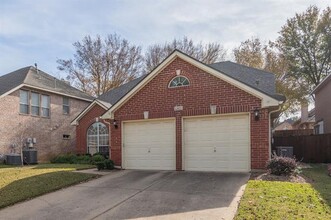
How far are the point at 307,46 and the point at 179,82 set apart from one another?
2332 centimetres

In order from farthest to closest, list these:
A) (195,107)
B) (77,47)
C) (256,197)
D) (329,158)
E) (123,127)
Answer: (77,47)
(329,158)
(123,127)
(195,107)
(256,197)

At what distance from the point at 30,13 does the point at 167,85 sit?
5.93m

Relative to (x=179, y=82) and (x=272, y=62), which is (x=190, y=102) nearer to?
(x=179, y=82)

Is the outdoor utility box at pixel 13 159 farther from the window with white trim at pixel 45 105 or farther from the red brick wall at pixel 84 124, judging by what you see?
the window with white trim at pixel 45 105

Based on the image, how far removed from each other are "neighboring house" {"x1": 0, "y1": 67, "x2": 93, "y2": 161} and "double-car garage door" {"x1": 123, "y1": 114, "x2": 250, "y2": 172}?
383 inches

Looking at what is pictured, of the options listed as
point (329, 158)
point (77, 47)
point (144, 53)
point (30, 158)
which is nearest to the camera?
point (329, 158)

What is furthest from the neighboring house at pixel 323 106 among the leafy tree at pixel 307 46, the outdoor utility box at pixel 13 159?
the outdoor utility box at pixel 13 159

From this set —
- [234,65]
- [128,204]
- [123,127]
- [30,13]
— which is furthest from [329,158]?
[30,13]

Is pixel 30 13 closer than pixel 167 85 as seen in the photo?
Yes

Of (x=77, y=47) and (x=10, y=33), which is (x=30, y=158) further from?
(x=77, y=47)

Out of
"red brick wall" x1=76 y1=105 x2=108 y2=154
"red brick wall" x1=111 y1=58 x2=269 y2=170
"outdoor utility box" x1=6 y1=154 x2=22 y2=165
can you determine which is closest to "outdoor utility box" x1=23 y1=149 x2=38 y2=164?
"outdoor utility box" x1=6 y1=154 x2=22 y2=165

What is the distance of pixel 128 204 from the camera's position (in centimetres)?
775

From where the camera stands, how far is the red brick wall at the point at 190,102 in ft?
37.0

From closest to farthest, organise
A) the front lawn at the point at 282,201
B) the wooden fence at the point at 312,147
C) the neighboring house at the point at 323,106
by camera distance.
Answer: the front lawn at the point at 282,201 → the wooden fence at the point at 312,147 → the neighboring house at the point at 323,106
